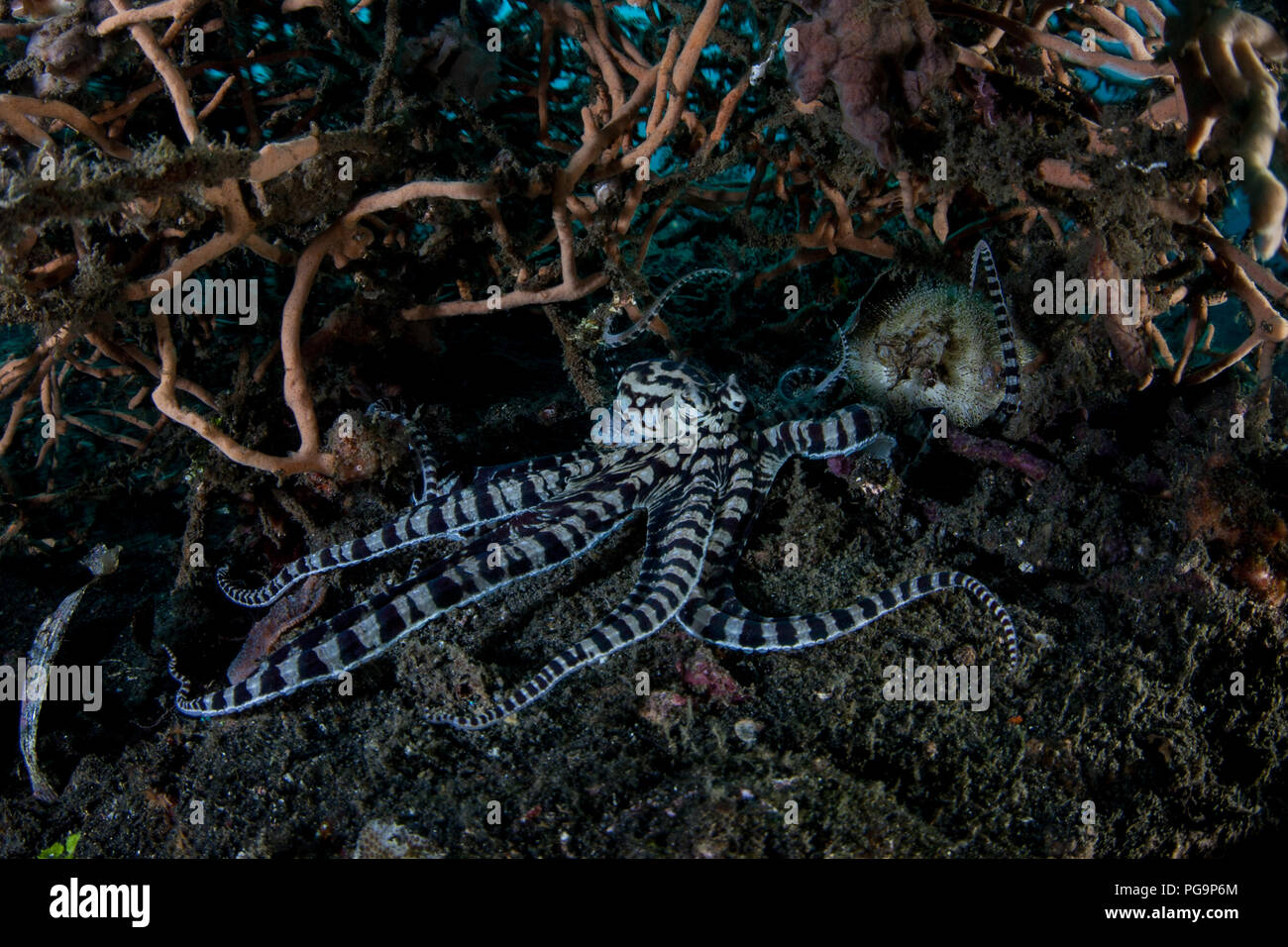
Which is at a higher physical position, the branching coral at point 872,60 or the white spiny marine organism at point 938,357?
the branching coral at point 872,60

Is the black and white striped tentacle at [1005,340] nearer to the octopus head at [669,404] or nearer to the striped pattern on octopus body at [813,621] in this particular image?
the striped pattern on octopus body at [813,621]

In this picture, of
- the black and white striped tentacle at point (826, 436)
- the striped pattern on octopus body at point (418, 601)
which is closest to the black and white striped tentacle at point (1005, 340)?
the black and white striped tentacle at point (826, 436)

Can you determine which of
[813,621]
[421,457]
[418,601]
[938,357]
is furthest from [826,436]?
[421,457]

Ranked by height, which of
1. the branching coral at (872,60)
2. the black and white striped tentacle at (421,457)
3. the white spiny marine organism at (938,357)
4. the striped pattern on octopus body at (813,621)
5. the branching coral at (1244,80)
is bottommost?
the striped pattern on octopus body at (813,621)

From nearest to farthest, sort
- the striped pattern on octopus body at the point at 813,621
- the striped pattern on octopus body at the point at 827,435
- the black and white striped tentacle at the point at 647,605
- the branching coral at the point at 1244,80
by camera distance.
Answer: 1. the branching coral at the point at 1244,80
2. the black and white striped tentacle at the point at 647,605
3. the striped pattern on octopus body at the point at 813,621
4. the striped pattern on octopus body at the point at 827,435

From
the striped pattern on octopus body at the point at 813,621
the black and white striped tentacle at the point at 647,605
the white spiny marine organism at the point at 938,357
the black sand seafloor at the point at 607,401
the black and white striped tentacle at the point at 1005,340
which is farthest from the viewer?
the white spiny marine organism at the point at 938,357

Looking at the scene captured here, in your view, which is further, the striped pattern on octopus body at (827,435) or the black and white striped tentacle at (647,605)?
the striped pattern on octopus body at (827,435)
